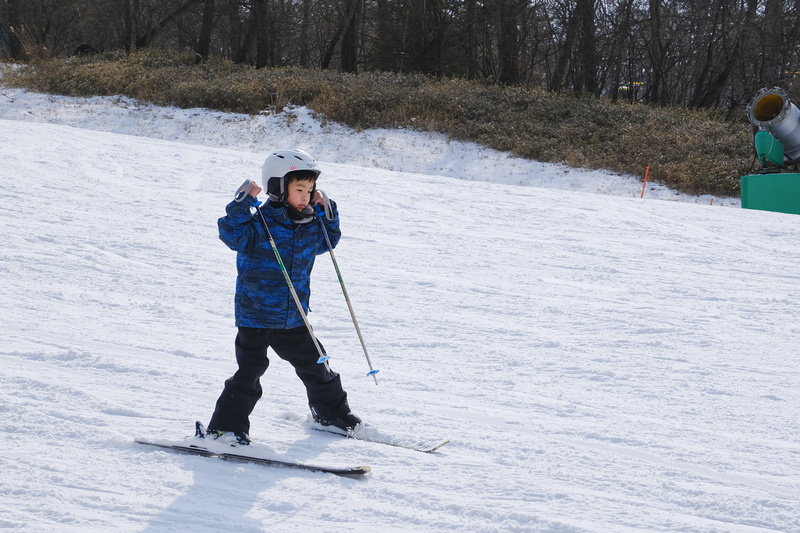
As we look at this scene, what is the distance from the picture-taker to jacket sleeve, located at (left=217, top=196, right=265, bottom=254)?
298 centimetres

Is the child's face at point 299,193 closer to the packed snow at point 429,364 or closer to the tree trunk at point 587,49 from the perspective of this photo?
the packed snow at point 429,364

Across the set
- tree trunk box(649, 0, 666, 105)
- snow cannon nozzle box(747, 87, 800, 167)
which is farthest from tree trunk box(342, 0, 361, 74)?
snow cannon nozzle box(747, 87, 800, 167)

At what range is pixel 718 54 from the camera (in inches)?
949

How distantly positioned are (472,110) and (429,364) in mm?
14364

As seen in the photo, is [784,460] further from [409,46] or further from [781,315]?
[409,46]

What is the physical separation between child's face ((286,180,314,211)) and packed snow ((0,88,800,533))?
1.12m

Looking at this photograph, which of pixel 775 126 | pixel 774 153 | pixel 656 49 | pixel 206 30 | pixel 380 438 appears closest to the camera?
pixel 380 438

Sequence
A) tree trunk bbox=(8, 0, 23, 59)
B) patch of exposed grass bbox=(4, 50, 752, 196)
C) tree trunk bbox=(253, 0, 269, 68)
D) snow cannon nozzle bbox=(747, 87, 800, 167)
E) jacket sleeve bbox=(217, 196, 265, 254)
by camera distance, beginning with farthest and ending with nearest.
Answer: tree trunk bbox=(253, 0, 269, 68)
tree trunk bbox=(8, 0, 23, 59)
patch of exposed grass bbox=(4, 50, 752, 196)
snow cannon nozzle bbox=(747, 87, 800, 167)
jacket sleeve bbox=(217, 196, 265, 254)

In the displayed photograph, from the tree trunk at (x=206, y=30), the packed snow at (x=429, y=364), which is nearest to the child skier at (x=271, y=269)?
the packed snow at (x=429, y=364)

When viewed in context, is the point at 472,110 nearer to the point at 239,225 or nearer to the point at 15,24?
the point at 239,225

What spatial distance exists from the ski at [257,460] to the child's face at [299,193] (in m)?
1.12

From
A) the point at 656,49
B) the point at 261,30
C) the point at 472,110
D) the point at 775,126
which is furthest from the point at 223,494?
the point at 656,49

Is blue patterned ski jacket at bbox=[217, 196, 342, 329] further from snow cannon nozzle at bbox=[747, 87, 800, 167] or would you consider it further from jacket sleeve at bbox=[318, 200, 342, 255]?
snow cannon nozzle at bbox=[747, 87, 800, 167]

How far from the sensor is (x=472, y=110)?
711 inches
